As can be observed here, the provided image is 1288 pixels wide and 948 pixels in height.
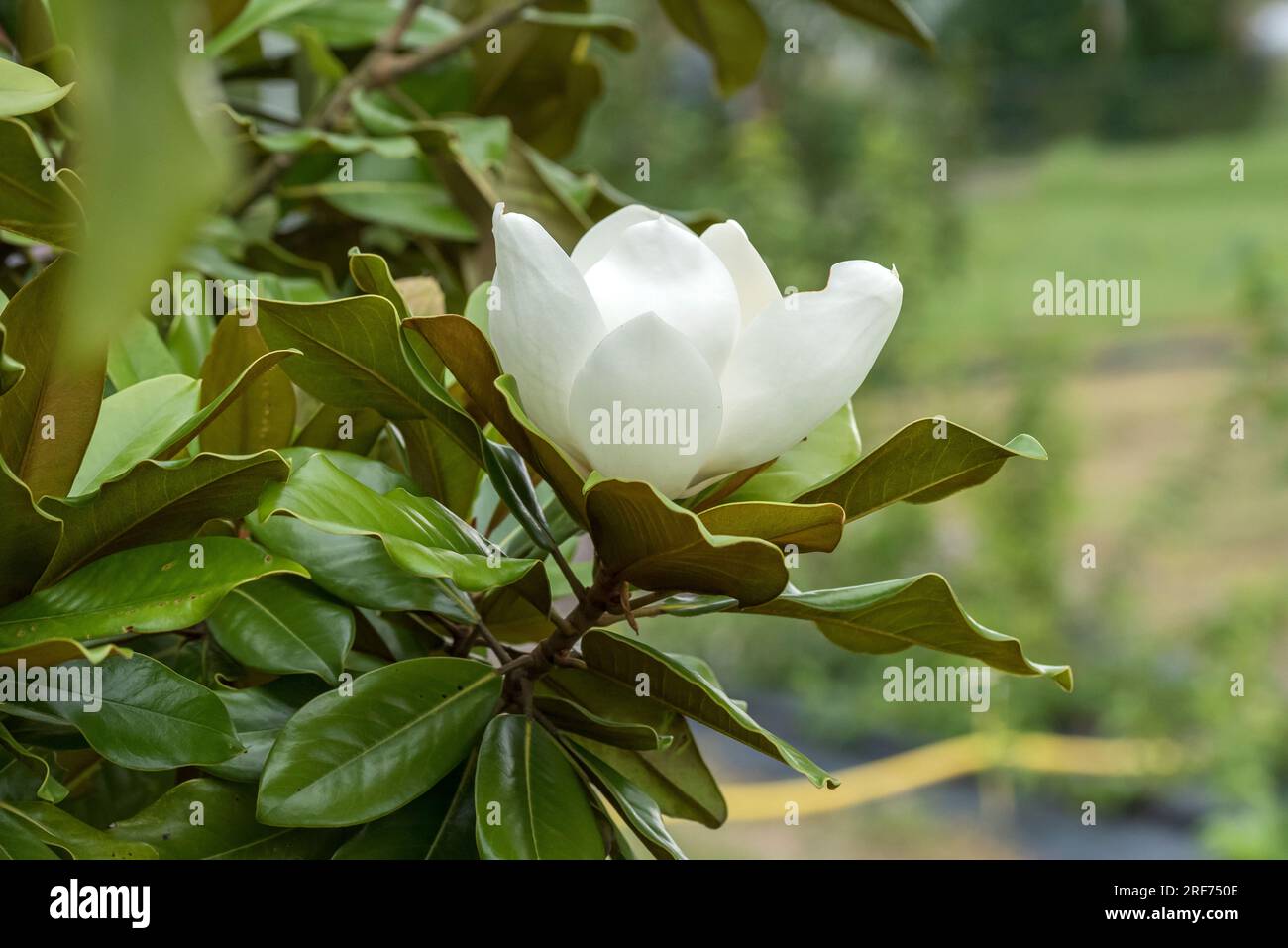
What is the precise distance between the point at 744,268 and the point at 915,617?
118 mm

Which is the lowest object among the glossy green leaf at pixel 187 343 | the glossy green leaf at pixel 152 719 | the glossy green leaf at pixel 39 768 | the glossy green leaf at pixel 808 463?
the glossy green leaf at pixel 39 768

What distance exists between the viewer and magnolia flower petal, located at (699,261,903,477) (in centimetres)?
33

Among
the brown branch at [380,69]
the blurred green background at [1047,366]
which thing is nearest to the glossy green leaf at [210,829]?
the brown branch at [380,69]

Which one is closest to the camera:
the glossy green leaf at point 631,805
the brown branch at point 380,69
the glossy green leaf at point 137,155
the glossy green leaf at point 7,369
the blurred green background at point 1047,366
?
the glossy green leaf at point 137,155

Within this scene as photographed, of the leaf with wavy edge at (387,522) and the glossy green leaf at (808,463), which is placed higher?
the glossy green leaf at (808,463)

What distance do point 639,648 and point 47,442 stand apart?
0.19 metres

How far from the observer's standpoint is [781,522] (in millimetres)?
328

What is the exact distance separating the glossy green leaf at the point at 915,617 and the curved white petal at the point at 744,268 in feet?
0.29

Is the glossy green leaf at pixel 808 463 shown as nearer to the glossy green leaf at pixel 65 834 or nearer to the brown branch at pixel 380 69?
the glossy green leaf at pixel 65 834

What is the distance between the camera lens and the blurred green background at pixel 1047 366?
131 inches

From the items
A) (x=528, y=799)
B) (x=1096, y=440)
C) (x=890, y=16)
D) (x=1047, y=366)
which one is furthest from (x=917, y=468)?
(x=1096, y=440)

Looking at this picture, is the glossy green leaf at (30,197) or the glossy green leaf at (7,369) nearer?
the glossy green leaf at (7,369)

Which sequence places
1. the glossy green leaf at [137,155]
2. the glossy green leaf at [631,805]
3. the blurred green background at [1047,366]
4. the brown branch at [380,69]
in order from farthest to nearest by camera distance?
1. the blurred green background at [1047,366]
2. the brown branch at [380,69]
3. the glossy green leaf at [631,805]
4. the glossy green leaf at [137,155]

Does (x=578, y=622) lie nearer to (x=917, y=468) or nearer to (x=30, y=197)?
(x=917, y=468)
